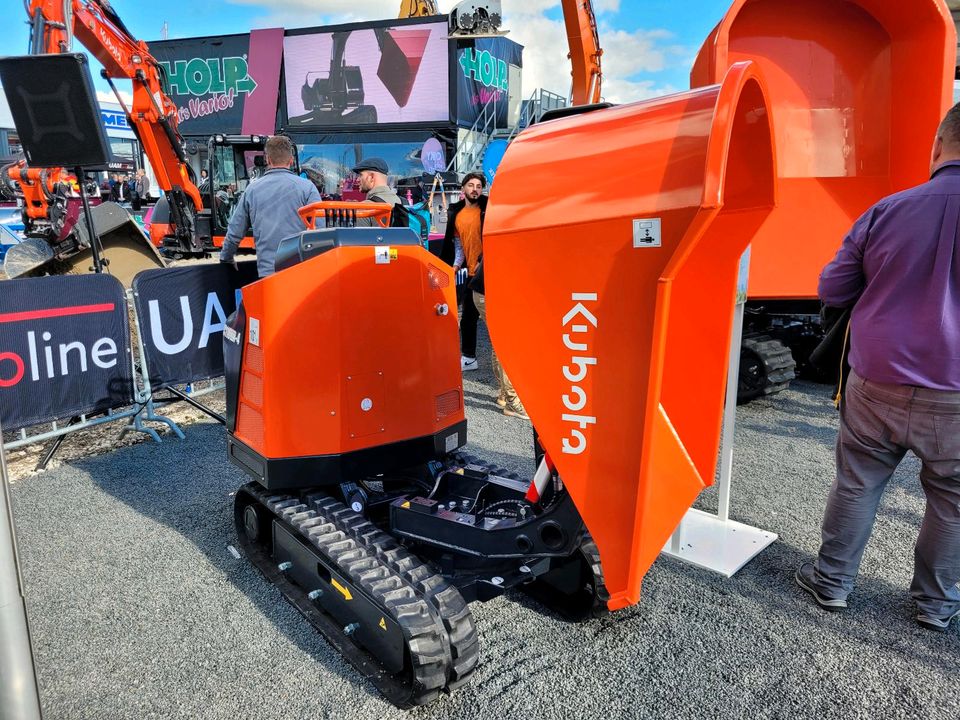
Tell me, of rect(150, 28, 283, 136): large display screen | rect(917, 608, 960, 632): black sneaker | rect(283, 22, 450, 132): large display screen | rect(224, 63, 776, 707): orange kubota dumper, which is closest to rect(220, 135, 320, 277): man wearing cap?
rect(224, 63, 776, 707): orange kubota dumper

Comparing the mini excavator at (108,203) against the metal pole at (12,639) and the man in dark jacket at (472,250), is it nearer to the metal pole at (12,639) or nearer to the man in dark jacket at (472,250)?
the man in dark jacket at (472,250)

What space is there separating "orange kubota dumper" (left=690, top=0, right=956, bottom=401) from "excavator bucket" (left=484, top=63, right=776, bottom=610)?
2390 millimetres

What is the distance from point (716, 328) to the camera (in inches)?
78.5

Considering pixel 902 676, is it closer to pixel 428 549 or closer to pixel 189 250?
pixel 428 549

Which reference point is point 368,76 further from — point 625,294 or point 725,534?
point 625,294

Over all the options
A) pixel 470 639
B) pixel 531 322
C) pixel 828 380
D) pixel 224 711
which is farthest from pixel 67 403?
pixel 828 380

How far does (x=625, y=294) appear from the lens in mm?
1725

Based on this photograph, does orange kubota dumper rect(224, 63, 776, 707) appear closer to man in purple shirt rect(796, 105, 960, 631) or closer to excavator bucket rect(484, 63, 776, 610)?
excavator bucket rect(484, 63, 776, 610)

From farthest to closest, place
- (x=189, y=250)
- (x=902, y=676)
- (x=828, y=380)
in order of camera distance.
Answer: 1. (x=189, y=250)
2. (x=828, y=380)
3. (x=902, y=676)

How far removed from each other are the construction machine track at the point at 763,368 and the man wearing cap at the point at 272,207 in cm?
377

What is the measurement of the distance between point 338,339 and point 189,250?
30.3ft

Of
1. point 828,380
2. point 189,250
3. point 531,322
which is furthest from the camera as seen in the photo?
point 189,250

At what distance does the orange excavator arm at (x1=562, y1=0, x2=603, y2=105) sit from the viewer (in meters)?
7.13

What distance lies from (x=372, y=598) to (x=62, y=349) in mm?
3389
